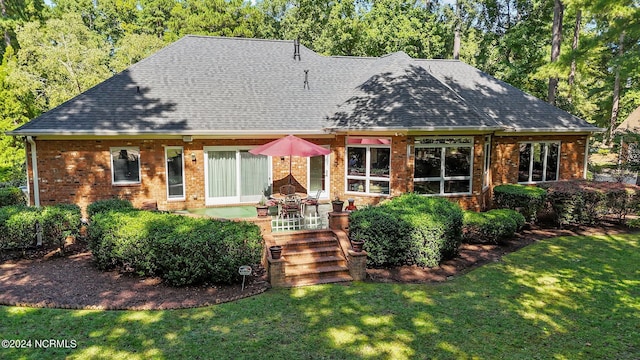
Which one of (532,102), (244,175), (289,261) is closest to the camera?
(289,261)

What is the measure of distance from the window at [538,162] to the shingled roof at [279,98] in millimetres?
954

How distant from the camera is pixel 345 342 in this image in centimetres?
576

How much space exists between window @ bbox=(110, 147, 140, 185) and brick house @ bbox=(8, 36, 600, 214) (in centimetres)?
3

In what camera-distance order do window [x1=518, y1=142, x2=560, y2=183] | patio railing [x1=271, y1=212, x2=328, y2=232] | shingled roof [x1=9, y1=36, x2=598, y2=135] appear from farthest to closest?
window [x1=518, y1=142, x2=560, y2=183], shingled roof [x1=9, y1=36, x2=598, y2=135], patio railing [x1=271, y1=212, x2=328, y2=232]

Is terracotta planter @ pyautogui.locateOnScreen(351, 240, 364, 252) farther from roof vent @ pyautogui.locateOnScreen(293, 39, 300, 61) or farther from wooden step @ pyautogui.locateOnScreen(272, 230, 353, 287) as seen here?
roof vent @ pyautogui.locateOnScreen(293, 39, 300, 61)

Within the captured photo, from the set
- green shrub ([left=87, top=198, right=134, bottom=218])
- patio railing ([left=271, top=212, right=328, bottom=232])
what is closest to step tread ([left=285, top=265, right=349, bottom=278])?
patio railing ([left=271, top=212, right=328, bottom=232])

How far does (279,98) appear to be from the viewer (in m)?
15.1

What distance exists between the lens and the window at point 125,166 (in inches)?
487

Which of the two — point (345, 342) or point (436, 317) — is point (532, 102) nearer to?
point (436, 317)

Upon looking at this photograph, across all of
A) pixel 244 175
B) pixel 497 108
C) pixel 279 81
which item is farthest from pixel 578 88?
pixel 244 175

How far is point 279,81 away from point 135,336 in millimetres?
12160

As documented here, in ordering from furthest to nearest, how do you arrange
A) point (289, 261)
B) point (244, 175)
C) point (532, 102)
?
point (532, 102) < point (244, 175) < point (289, 261)

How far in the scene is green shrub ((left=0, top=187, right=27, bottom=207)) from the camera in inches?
558

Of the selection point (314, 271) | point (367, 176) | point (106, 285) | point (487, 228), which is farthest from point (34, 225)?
point (487, 228)
